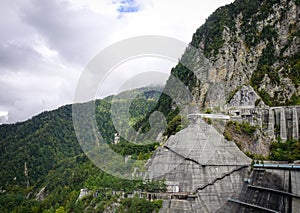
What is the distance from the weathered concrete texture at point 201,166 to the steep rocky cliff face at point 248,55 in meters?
19.2

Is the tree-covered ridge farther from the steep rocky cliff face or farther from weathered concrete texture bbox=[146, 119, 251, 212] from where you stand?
the steep rocky cliff face

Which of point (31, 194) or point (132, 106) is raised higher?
point (132, 106)

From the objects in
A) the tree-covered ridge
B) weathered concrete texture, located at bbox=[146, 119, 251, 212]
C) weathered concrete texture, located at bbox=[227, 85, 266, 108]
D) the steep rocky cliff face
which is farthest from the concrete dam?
the steep rocky cliff face

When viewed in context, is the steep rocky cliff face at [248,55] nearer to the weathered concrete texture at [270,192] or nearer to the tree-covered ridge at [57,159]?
the tree-covered ridge at [57,159]

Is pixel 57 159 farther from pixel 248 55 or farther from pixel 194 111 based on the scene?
pixel 248 55

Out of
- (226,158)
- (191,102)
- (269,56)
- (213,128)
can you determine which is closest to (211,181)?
(226,158)

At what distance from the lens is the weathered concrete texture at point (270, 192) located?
16.0 metres

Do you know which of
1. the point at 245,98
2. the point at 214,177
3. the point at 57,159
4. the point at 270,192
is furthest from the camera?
the point at 57,159

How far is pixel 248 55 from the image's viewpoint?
165 feet

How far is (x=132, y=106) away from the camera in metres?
43.5

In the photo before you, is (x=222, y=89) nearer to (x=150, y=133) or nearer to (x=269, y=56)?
(x=269, y=56)

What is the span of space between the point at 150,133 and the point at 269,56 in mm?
20035

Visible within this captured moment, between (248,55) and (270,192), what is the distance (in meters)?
35.6

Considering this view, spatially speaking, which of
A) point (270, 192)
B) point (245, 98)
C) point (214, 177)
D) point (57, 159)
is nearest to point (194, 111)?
point (245, 98)
